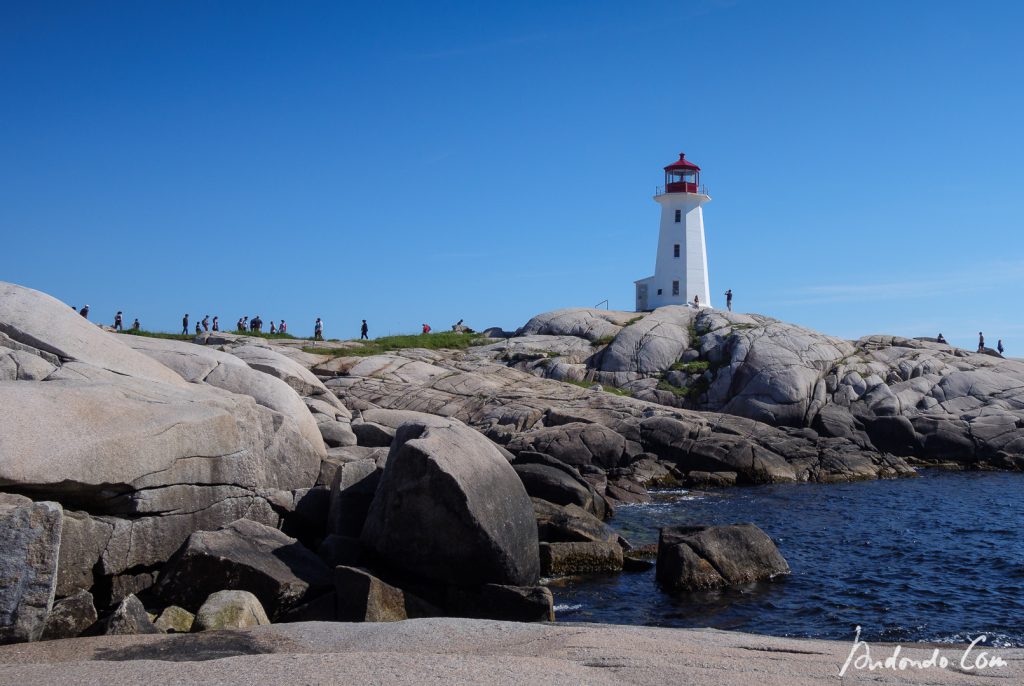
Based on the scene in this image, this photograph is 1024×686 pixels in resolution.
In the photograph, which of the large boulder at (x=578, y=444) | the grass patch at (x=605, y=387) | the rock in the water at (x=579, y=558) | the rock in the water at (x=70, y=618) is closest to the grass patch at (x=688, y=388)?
the grass patch at (x=605, y=387)

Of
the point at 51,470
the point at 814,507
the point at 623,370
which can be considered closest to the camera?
the point at 51,470

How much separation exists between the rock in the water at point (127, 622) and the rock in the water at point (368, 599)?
8.94 feet

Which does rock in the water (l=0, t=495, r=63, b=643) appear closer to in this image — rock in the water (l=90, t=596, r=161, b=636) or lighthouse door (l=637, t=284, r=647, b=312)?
rock in the water (l=90, t=596, r=161, b=636)

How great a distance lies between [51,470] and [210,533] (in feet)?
8.13

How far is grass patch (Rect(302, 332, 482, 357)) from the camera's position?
45.4 metres

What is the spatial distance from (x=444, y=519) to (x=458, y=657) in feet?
18.0

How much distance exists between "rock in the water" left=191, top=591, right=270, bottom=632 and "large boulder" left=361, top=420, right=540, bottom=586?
3025 mm

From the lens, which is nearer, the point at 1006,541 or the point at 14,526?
the point at 14,526

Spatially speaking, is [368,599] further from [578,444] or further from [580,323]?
[580,323]

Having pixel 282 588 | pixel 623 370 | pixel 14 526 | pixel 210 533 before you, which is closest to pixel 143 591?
pixel 210 533

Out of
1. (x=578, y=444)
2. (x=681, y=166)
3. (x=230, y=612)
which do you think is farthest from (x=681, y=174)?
(x=230, y=612)

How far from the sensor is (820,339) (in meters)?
49.8

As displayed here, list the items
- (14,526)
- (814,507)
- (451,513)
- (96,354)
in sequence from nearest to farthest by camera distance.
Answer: (14,526) < (451,513) < (96,354) < (814,507)

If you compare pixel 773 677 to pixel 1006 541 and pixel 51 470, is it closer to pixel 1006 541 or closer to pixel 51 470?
pixel 51 470
